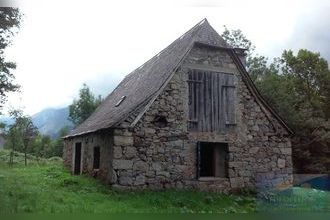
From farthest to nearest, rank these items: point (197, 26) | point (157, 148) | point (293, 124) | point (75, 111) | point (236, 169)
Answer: point (75, 111) < point (293, 124) < point (197, 26) < point (236, 169) < point (157, 148)

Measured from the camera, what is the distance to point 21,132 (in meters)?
15.7

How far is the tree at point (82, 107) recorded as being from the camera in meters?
19.4

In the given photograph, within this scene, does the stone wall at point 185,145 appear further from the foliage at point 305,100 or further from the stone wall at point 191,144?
the foliage at point 305,100

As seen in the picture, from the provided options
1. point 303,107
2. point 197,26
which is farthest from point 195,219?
point 303,107

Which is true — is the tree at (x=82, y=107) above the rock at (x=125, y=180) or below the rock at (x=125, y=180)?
above

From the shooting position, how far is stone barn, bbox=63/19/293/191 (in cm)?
1052

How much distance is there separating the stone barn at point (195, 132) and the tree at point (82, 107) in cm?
620

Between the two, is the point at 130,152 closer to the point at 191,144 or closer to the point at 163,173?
the point at 163,173

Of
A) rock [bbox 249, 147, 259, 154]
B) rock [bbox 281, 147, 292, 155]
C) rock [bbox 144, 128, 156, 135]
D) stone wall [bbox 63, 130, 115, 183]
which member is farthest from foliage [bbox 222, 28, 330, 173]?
stone wall [bbox 63, 130, 115, 183]

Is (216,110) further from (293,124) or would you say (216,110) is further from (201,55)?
Answer: (293,124)

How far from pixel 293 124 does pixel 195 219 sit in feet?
42.3

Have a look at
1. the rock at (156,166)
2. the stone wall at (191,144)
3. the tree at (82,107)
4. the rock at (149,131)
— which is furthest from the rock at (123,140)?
the tree at (82,107)

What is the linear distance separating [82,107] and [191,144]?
33.1ft

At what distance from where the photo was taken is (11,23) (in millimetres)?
8000
